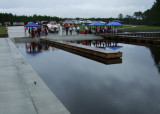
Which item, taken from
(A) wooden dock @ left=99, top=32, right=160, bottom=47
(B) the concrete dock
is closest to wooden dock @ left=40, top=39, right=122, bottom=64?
(B) the concrete dock

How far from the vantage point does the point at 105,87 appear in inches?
367

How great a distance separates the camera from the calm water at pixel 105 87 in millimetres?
7027

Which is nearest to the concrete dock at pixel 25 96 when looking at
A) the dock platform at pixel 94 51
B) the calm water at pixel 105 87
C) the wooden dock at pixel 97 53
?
the calm water at pixel 105 87

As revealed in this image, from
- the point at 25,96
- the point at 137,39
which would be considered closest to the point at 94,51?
the point at 25,96

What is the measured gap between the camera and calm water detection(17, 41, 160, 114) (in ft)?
23.1

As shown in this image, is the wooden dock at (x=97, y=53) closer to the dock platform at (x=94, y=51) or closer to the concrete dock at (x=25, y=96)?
the dock platform at (x=94, y=51)

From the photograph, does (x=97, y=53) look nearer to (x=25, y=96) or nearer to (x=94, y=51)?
(x=94, y=51)

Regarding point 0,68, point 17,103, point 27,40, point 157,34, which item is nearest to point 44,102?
point 17,103

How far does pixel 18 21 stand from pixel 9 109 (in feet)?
262

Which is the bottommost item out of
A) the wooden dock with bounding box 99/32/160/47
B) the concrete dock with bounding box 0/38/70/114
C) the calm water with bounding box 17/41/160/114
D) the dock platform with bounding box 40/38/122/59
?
the calm water with bounding box 17/41/160/114

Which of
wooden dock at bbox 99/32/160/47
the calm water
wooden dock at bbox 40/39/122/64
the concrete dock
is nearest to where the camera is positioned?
the concrete dock

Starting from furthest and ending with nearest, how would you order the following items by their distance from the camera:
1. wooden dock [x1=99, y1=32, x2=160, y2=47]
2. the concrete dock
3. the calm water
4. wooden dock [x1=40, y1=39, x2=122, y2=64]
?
wooden dock [x1=99, y1=32, x2=160, y2=47]
wooden dock [x1=40, y1=39, x2=122, y2=64]
the calm water
the concrete dock

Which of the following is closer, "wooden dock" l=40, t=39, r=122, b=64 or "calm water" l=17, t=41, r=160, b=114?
"calm water" l=17, t=41, r=160, b=114

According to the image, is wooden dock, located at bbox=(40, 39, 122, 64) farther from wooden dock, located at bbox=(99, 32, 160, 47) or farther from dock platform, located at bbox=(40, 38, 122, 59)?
wooden dock, located at bbox=(99, 32, 160, 47)
